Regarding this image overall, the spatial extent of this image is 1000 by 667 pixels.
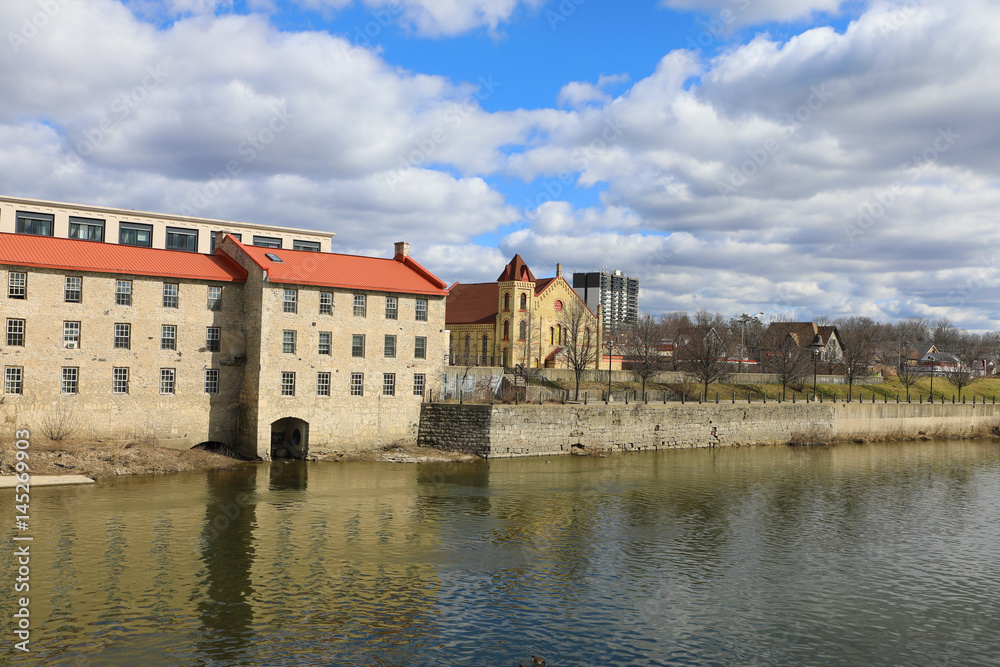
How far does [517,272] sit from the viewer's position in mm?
92125

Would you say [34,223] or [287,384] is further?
[34,223]

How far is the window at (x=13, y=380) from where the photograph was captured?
40.4 m

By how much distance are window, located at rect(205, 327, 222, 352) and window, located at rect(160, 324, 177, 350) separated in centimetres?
179

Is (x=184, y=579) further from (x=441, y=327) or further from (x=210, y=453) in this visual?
(x=441, y=327)

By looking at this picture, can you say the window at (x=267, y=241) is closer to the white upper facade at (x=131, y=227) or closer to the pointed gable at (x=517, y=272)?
the white upper facade at (x=131, y=227)

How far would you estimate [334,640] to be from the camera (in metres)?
19.7

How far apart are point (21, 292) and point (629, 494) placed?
111 ft

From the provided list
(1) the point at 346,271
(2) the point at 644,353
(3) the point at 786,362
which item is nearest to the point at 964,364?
(3) the point at 786,362

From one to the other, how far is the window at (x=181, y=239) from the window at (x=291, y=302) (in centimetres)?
2292

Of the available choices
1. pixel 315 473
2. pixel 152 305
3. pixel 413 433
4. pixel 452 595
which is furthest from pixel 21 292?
pixel 452 595

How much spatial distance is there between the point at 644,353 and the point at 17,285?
2568 inches

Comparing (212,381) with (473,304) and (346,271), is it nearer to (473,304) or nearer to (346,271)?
(346,271)

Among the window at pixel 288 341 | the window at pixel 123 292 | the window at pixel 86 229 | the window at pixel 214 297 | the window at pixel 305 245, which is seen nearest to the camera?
the window at pixel 123 292

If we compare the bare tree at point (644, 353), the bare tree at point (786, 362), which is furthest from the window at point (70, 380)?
A: the bare tree at point (786, 362)
